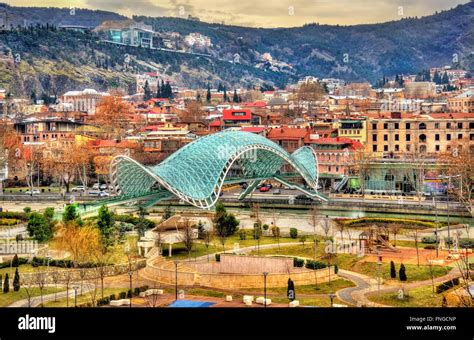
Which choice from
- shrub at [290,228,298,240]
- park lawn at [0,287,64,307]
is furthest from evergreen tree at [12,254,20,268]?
shrub at [290,228,298,240]

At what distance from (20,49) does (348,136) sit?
170 feet

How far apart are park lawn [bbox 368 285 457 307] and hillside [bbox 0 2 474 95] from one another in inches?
1644

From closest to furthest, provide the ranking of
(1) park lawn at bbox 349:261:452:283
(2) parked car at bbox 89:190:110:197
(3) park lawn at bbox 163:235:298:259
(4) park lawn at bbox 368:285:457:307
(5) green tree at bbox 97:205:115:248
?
1. (4) park lawn at bbox 368:285:457:307
2. (1) park lawn at bbox 349:261:452:283
3. (3) park lawn at bbox 163:235:298:259
4. (5) green tree at bbox 97:205:115:248
5. (2) parked car at bbox 89:190:110:197

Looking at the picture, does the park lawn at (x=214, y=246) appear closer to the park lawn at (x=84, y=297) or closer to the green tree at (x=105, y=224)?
the green tree at (x=105, y=224)

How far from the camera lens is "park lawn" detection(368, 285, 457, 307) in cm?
1231

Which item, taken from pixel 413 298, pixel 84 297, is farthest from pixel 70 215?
pixel 413 298

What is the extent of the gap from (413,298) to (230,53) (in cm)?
10632

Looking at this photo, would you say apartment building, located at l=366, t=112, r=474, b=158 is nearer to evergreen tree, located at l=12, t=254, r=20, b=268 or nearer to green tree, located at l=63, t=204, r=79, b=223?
green tree, located at l=63, t=204, r=79, b=223

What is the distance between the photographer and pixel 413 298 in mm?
12922

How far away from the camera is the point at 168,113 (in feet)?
197
